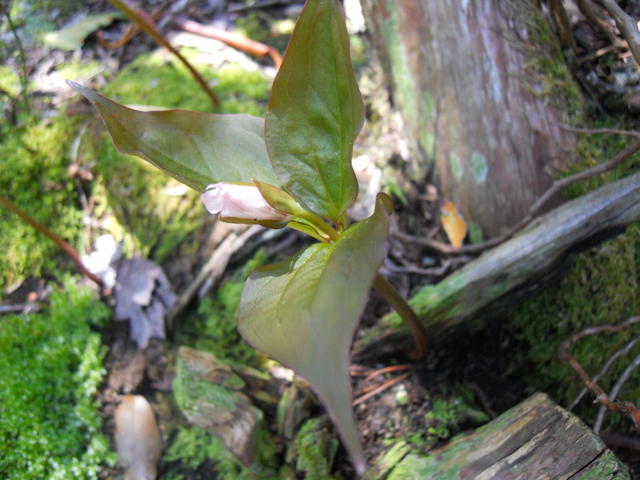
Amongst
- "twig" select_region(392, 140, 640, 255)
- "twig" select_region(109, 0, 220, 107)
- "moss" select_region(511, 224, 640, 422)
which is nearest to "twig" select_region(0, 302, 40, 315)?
"twig" select_region(109, 0, 220, 107)

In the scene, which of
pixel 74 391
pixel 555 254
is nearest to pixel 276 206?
pixel 555 254

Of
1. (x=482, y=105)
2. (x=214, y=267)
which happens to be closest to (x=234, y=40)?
(x=214, y=267)

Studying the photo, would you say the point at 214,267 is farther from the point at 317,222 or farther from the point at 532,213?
the point at 532,213

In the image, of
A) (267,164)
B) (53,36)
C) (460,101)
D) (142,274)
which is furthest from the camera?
(53,36)

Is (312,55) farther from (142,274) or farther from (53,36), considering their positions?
(53,36)

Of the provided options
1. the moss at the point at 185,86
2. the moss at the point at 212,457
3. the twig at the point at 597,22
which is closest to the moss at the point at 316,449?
the moss at the point at 212,457
